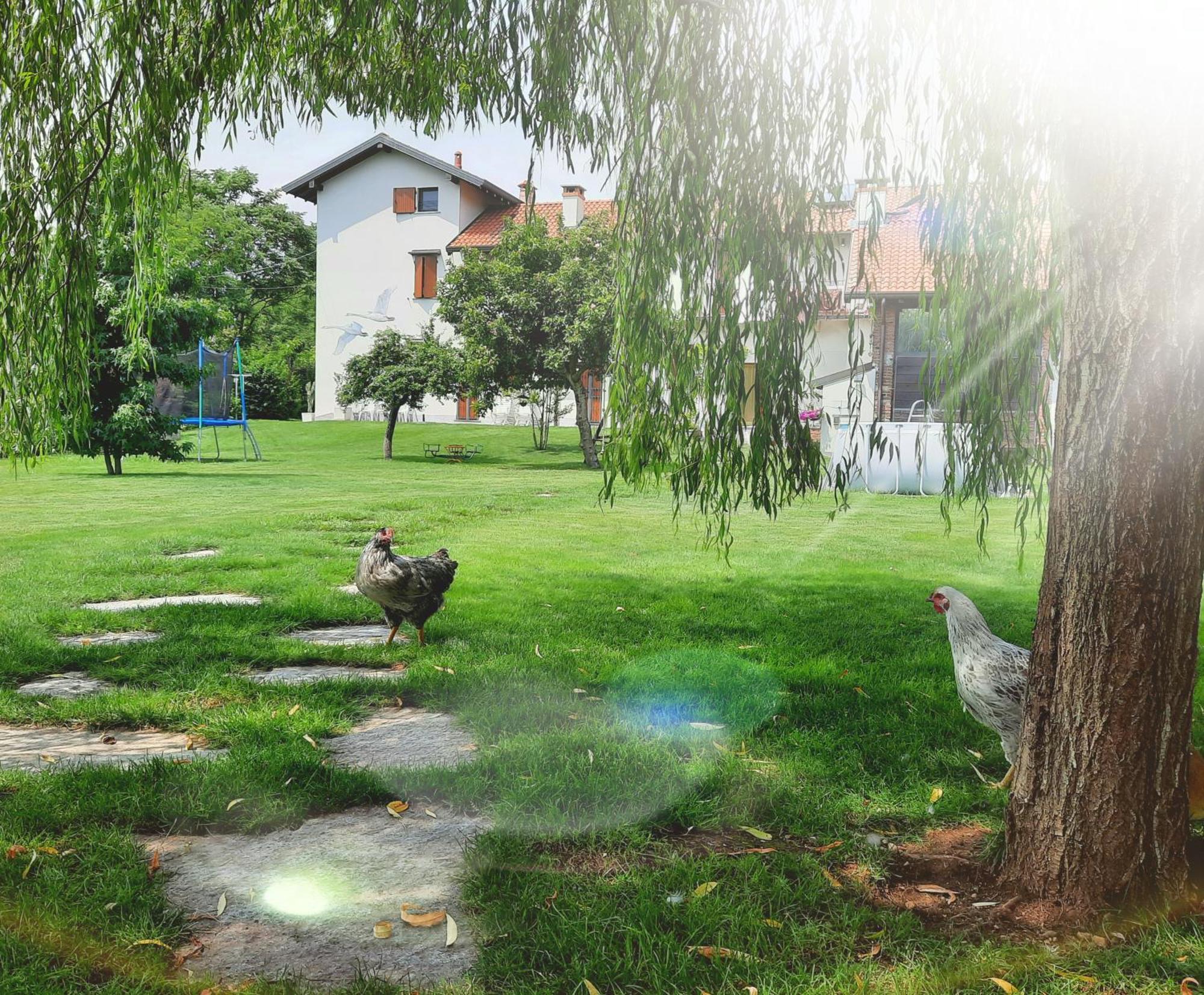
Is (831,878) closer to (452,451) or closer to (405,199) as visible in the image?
(452,451)

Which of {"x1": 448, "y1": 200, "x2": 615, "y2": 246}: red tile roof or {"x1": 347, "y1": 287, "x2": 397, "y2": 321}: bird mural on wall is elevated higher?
{"x1": 448, "y1": 200, "x2": 615, "y2": 246}: red tile roof

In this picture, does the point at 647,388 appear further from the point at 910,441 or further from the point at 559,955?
the point at 910,441

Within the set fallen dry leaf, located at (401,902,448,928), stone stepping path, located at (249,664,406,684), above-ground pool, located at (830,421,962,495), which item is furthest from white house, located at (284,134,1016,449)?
fallen dry leaf, located at (401,902,448,928)

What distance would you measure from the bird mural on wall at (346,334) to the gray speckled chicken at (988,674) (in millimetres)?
27575

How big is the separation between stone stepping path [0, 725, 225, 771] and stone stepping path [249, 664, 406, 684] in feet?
2.35

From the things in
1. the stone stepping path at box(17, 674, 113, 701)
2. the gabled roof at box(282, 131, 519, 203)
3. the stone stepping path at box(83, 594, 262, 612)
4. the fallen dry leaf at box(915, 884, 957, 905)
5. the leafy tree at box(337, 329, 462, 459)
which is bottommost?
the fallen dry leaf at box(915, 884, 957, 905)

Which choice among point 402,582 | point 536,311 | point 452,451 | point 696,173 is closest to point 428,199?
point 452,451

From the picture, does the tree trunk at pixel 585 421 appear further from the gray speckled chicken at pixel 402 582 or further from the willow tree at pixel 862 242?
the willow tree at pixel 862 242

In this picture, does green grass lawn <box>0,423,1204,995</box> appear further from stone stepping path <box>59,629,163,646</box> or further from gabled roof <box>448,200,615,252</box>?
gabled roof <box>448,200,615,252</box>

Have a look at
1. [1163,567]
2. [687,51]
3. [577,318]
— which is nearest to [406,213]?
[577,318]

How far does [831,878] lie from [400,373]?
19906 millimetres

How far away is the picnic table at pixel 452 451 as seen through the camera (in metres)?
21.2

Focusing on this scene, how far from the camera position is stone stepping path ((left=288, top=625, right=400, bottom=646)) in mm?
4953

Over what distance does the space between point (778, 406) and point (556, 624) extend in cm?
261
